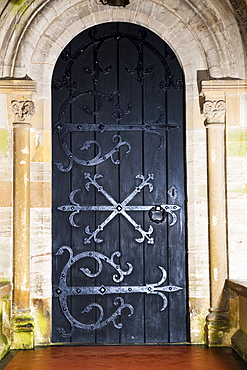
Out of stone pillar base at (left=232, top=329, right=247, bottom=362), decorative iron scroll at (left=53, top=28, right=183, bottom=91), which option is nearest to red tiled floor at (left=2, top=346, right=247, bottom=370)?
stone pillar base at (left=232, top=329, right=247, bottom=362)

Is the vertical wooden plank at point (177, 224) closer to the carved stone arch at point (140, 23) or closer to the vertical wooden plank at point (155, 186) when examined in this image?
the vertical wooden plank at point (155, 186)

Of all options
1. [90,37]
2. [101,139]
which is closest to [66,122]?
[101,139]

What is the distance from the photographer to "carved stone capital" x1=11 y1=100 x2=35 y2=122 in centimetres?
505

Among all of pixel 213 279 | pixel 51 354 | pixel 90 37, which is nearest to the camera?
pixel 51 354

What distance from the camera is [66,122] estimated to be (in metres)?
5.29

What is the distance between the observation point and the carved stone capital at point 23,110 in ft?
16.6

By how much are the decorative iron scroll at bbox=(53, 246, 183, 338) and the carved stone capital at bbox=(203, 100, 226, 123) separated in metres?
1.31

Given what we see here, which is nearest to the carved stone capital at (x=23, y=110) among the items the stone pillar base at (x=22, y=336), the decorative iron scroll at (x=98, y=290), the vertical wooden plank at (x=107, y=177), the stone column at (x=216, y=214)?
the vertical wooden plank at (x=107, y=177)

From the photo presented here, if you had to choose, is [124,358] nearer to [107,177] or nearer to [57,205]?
[57,205]

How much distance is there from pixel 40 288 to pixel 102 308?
538 mm

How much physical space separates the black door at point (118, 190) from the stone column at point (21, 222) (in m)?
0.28

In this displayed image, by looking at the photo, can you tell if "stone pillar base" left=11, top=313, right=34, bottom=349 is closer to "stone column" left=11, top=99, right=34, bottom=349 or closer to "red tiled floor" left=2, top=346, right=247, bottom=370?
"stone column" left=11, top=99, right=34, bottom=349

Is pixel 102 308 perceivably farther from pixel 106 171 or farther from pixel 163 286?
pixel 106 171

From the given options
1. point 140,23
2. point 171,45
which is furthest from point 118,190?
point 140,23
